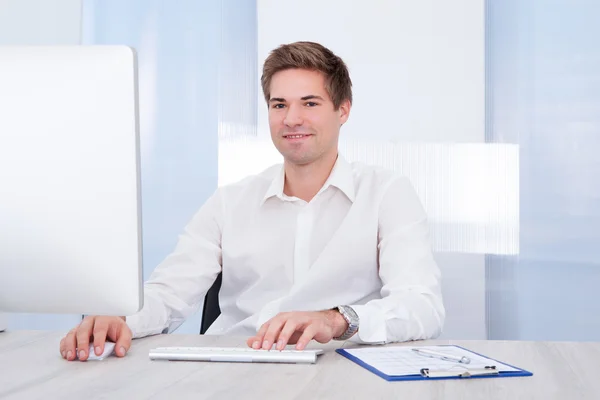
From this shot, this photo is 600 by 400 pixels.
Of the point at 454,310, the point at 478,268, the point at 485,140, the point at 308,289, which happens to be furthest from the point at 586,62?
the point at 308,289

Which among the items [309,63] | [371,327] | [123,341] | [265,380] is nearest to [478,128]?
[309,63]

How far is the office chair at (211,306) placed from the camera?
7.39ft

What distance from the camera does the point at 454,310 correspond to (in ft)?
11.8

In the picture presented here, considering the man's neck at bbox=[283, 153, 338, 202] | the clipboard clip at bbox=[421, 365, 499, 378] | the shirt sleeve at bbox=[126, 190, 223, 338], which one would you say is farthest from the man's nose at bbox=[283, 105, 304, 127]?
the clipboard clip at bbox=[421, 365, 499, 378]

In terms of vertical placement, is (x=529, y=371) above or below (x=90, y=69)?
below

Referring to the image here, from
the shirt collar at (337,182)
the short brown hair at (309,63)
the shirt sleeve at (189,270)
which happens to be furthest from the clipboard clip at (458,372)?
the short brown hair at (309,63)

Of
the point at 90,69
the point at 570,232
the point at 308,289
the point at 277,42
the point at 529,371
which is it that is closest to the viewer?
the point at 90,69

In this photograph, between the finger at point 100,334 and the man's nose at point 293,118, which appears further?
the man's nose at point 293,118

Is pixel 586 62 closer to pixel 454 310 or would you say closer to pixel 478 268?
pixel 478 268

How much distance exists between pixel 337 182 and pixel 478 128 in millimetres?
1473

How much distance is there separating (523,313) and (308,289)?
1733mm

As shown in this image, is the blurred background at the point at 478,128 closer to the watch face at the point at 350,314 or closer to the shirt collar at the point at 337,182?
the shirt collar at the point at 337,182

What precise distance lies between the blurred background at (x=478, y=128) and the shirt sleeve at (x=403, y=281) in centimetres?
141

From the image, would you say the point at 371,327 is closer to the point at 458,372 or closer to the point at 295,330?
the point at 295,330
